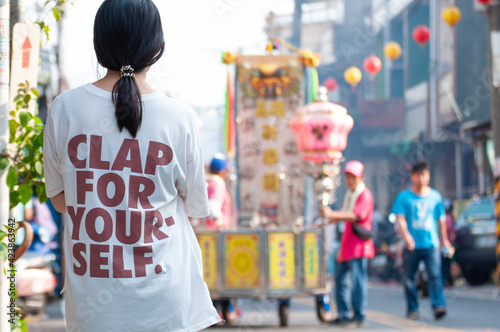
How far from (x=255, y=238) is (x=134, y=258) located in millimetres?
6878

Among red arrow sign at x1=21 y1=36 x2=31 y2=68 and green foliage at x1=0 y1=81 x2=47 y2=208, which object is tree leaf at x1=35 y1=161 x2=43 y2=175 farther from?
red arrow sign at x1=21 y1=36 x2=31 y2=68

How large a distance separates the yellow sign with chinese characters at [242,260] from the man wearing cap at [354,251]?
3.14 feet

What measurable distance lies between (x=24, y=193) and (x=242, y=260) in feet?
18.6

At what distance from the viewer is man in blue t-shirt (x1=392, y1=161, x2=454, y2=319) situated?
891 centimetres

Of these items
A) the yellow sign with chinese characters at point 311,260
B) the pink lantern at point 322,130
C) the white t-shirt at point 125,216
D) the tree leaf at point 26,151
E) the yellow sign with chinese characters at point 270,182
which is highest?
the pink lantern at point 322,130

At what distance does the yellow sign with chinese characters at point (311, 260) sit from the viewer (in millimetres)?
9266

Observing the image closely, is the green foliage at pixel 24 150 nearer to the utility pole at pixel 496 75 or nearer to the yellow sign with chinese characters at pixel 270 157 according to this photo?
the yellow sign with chinese characters at pixel 270 157

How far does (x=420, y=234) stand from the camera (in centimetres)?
900

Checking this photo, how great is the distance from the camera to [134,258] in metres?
2.46

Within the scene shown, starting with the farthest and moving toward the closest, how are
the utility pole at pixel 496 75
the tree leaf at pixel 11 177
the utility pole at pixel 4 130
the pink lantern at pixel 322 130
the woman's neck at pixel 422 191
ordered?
the utility pole at pixel 496 75
the pink lantern at pixel 322 130
the woman's neck at pixel 422 191
the tree leaf at pixel 11 177
the utility pole at pixel 4 130

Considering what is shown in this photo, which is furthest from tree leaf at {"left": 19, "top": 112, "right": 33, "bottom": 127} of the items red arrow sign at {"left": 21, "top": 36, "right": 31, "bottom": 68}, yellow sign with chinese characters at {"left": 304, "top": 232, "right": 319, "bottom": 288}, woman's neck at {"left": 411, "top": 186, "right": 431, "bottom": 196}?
woman's neck at {"left": 411, "top": 186, "right": 431, "bottom": 196}

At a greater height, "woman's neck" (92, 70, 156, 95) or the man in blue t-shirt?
"woman's neck" (92, 70, 156, 95)

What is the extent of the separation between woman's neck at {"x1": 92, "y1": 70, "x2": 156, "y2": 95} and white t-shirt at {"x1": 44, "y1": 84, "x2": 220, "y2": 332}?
0.03 m

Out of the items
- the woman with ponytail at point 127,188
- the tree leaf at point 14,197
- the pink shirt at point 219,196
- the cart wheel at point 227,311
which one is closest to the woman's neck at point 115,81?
the woman with ponytail at point 127,188
